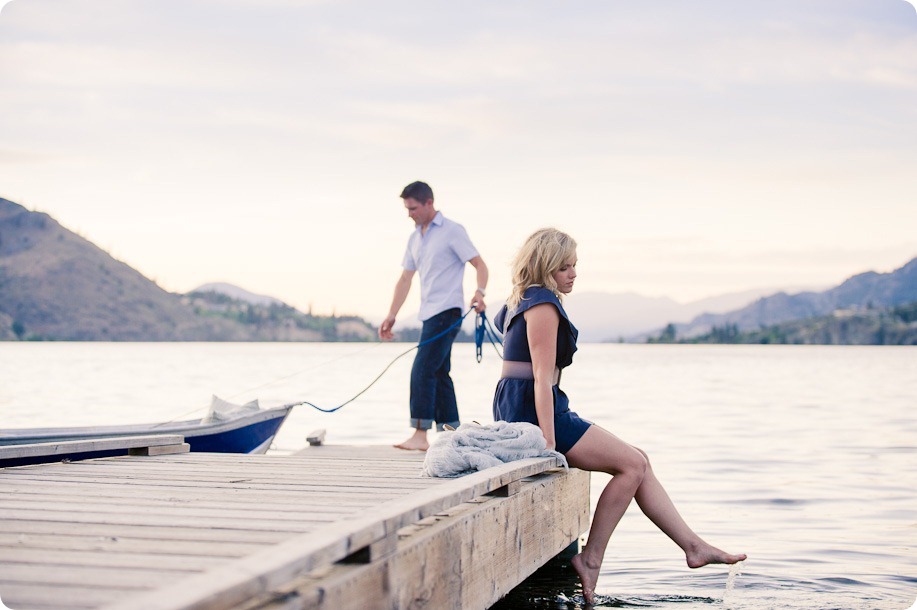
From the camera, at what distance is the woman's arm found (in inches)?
201

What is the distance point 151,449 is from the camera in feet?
21.4

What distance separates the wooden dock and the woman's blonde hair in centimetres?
90

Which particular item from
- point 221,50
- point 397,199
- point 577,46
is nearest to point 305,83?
point 221,50

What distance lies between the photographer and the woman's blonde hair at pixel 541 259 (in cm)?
521

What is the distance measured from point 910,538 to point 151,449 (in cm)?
617

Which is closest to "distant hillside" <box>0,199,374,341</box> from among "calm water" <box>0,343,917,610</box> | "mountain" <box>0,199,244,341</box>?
"mountain" <box>0,199,244,341</box>

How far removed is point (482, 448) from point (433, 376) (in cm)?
283

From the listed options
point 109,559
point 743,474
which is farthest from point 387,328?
point 743,474

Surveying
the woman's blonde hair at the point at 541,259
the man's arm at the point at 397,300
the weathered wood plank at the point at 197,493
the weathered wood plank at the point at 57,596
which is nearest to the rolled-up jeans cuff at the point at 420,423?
the man's arm at the point at 397,300

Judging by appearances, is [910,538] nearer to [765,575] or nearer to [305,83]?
[765,575]

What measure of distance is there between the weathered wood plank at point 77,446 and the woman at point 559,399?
243cm

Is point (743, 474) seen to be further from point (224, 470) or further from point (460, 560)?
point (460, 560)

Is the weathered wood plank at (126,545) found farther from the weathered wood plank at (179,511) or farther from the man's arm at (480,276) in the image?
the man's arm at (480,276)

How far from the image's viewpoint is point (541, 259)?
5230 mm
